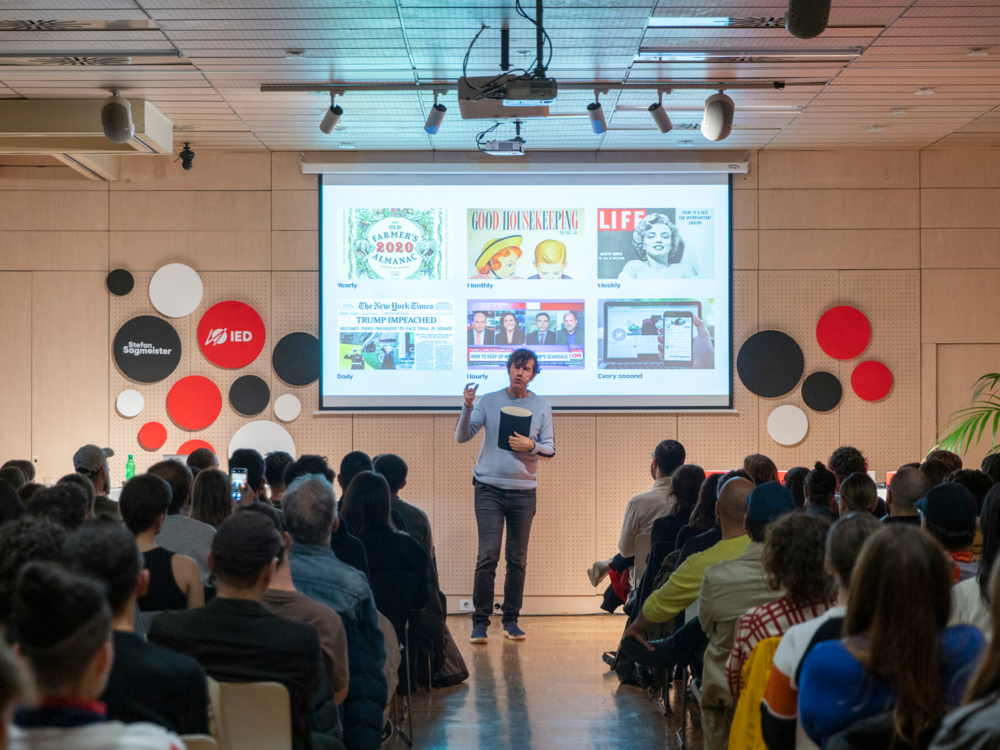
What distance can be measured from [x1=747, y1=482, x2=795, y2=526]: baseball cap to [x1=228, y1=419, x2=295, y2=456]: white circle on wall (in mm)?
4528

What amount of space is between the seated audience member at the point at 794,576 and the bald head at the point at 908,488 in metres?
1.20

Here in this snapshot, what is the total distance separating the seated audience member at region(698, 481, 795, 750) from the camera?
2939mm

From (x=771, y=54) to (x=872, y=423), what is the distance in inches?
126

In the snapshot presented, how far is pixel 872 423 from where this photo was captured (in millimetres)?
6938

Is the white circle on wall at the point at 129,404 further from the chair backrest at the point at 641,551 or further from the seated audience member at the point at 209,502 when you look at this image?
the chair backrest at the point at 641,551

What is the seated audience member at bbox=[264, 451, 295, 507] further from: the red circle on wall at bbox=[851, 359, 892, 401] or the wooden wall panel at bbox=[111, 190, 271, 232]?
the red circle on wall at bbox=[851, 359, 892, 401]

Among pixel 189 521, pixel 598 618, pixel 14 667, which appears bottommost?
pixel 598 618

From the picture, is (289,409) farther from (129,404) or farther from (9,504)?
(9,504)

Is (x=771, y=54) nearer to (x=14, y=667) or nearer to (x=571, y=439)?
(x=571, y=439)

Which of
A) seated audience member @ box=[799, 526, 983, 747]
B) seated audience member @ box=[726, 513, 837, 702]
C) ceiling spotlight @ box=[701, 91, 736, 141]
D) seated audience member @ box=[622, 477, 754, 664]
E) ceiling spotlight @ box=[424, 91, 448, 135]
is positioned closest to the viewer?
seated audience member @ box=[799, 526, 983, 747]

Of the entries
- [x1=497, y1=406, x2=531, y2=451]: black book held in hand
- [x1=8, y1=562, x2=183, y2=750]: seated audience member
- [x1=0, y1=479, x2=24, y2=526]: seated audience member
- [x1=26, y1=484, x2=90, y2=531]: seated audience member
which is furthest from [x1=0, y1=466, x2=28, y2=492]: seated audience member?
[x1=8, y1=562, x2=183, y2=750]: seated audience member

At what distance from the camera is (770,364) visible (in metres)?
6.92

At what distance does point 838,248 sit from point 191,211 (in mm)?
5012

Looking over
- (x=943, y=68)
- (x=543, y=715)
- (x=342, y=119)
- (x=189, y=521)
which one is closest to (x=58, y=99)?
(x=342, y=119)
